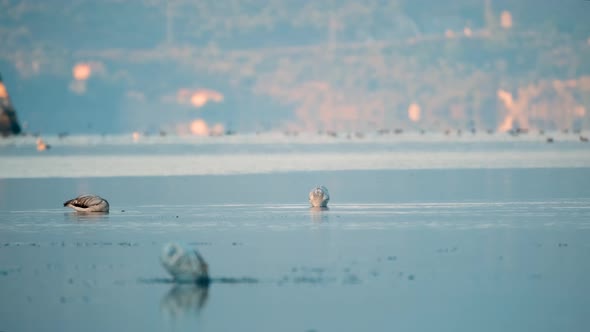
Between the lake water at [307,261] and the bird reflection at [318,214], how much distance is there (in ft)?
0.27

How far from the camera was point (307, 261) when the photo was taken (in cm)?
2456

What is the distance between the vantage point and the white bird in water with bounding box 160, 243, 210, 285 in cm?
2158

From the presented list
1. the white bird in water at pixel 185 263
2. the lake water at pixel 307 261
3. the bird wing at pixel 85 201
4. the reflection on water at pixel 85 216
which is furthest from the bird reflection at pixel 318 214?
the white bird in water at pixel 185 263

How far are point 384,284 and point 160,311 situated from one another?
4.03 metres

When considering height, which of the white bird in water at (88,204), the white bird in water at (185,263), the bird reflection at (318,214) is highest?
the white bird in water at (88,204)

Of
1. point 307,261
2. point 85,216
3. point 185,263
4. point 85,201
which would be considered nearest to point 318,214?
point 85,216

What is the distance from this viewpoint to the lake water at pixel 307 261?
61.8 feet

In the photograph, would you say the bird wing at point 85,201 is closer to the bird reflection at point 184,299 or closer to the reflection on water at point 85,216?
the reflection on water at point 85,216

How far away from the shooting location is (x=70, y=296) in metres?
20.9

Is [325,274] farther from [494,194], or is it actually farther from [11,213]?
[494,194]

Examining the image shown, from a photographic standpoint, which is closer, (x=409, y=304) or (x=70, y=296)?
(x=409, y=304)

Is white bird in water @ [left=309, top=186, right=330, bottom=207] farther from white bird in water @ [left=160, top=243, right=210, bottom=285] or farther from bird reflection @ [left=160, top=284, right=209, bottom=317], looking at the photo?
bird reflection @ [left=160, top=284, right=209, bottom=317]

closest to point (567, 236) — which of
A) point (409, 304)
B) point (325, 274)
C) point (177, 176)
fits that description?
point (325, 274)

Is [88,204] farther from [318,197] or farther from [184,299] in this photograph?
[184,299]
